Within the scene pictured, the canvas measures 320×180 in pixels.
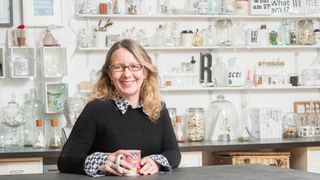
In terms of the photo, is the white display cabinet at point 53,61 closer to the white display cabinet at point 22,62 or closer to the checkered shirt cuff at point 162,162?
the white display cabinet at point 22,62

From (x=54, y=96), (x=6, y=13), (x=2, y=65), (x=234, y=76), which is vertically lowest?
(x=54, y=96)

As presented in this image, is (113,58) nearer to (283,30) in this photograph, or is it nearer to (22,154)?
(22,154)

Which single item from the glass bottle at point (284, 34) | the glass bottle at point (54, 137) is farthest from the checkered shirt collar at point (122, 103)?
the glass bottle at point (284, 34)

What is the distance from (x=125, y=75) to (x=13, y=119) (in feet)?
6.83

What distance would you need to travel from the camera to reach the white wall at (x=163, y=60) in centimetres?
466

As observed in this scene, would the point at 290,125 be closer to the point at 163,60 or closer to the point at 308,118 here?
the point at 308,118

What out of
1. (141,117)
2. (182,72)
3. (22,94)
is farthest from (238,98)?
(141,117)

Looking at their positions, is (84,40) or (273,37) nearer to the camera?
(84,40)

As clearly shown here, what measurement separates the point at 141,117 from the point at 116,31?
223 centimetres

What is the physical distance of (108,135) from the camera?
257cm

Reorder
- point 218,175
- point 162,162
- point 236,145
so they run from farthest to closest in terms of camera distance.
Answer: point 236,145, point 162,162, point 218,175

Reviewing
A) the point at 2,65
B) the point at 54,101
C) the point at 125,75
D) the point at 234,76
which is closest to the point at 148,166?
the point at 125,75

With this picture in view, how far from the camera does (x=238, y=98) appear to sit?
5.02 meters

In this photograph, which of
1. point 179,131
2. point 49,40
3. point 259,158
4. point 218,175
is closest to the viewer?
point 218,175
